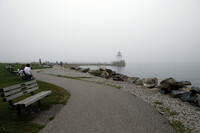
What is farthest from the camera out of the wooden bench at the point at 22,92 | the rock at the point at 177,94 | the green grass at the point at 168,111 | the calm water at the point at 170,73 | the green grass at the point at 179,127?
the calm water at the point at 170,73

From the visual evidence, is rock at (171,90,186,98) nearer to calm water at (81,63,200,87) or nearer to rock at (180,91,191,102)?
rock at (180,91,191,102)

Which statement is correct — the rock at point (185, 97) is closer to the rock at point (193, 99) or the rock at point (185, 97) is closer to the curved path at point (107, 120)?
the rock at point (193, 99)

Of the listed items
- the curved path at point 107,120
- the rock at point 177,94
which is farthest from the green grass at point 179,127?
the rock at point 177,94

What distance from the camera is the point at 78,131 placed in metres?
4.13

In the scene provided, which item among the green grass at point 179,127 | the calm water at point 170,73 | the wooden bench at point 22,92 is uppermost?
the wooden bench at point 22,92

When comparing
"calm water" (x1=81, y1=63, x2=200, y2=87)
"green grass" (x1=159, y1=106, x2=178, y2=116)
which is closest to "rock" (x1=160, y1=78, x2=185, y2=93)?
"green grass" (x1=159, y1=106, x2=178, y2=116)

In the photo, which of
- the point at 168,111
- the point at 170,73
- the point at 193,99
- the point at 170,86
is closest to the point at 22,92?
the point at 168,111

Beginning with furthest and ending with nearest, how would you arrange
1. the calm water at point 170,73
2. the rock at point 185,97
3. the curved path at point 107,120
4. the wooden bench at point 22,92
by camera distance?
the calm water at point 170,73
the rock at point 185,97
the wooden bench at point 22,92
the curved path at point 107,120

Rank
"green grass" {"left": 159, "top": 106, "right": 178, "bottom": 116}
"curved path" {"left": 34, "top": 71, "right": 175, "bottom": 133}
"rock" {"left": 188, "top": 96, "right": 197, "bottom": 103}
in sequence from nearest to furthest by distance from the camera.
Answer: "curved path" {"left": 34, "top": 71, "right": 175, "bottom": 133} < "green grass" {"left": 159, "top": 106, "right": 178, "bottom": 116} < "rock" {"left": 188, "top": 96, "right": 197, "bottom": 103}

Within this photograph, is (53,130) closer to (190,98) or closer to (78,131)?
(78,131)

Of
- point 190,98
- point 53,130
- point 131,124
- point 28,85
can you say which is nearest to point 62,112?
point 53,130

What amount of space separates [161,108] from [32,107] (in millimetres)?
6938

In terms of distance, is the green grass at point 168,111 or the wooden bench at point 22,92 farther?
the green grass at point 168,111

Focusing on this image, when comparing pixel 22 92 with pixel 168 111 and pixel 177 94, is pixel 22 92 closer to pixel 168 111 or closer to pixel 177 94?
pixel 168 111
